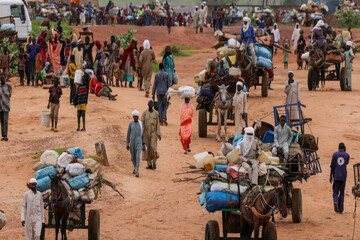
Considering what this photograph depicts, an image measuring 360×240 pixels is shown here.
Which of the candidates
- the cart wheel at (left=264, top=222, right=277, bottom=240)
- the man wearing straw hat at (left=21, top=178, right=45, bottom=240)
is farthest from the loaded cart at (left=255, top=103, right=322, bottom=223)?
the man wearing straw hat at (left=21, top=178, right=45, bottom=240)

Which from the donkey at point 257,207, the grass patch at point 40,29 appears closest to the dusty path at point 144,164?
the donkey at point 257,207

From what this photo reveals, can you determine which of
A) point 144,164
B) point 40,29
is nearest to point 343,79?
point 144,164

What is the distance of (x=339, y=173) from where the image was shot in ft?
54.2

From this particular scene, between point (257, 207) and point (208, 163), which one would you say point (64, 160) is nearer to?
point (208, 163)

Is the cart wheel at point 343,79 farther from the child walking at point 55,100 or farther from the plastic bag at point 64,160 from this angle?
the plastic bag at point 64,160

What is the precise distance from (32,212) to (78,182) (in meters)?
0.89

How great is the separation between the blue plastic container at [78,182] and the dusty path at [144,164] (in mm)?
1559

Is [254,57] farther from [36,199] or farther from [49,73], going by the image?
[36,199]

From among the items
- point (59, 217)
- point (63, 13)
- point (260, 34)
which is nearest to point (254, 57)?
point (260, 34)

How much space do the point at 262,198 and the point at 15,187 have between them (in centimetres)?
672

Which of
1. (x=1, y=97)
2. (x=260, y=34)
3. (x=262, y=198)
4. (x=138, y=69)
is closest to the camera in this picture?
(x=262, y=198)

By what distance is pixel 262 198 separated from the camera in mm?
12477

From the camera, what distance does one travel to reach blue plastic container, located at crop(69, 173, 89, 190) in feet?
44.1

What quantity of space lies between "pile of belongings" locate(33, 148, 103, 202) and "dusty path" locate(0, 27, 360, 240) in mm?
1404
